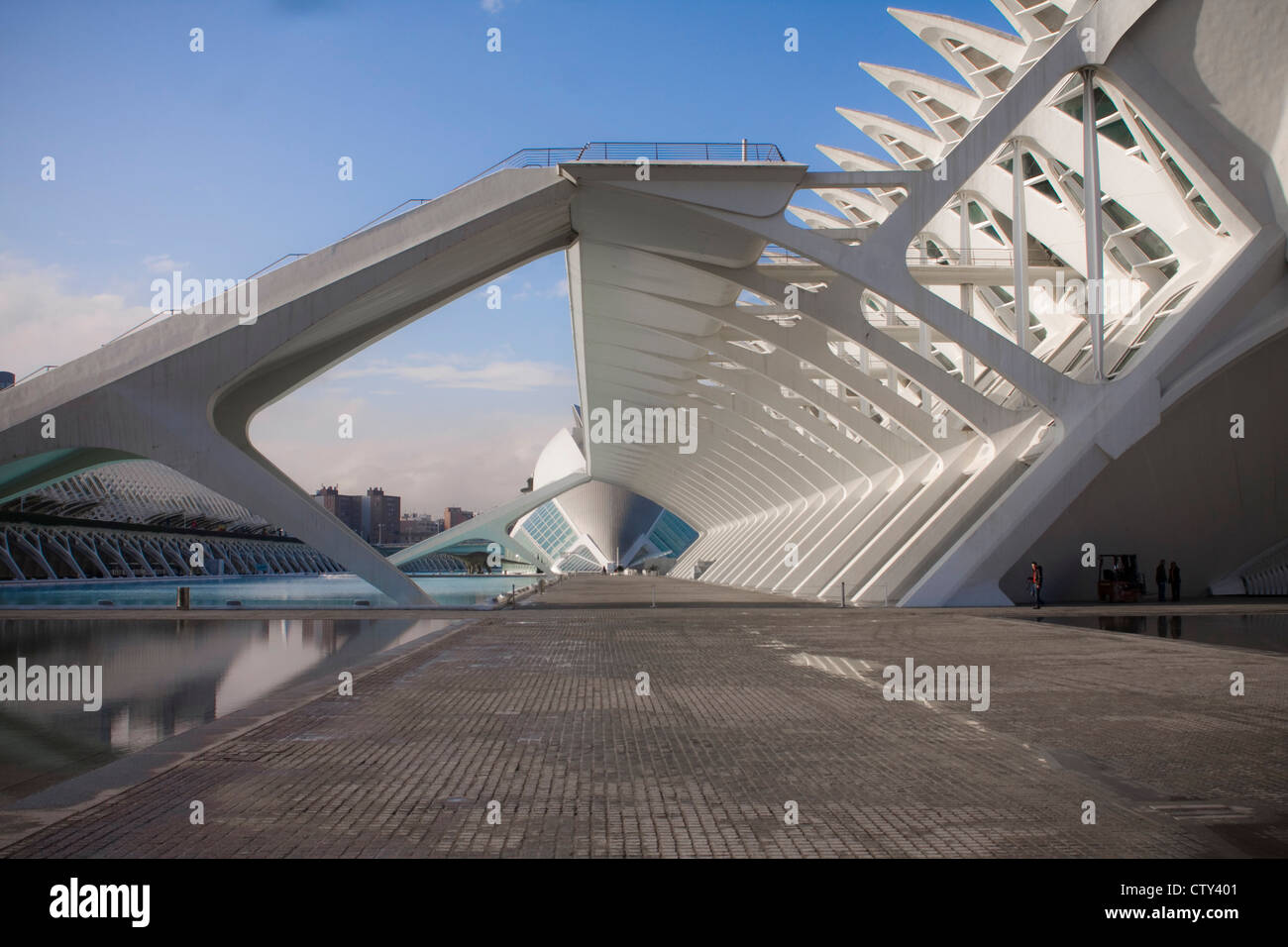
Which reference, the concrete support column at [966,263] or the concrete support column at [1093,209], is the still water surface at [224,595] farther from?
the concrete support column at [1093,209]

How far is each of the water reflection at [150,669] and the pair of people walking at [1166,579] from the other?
46.0 ft

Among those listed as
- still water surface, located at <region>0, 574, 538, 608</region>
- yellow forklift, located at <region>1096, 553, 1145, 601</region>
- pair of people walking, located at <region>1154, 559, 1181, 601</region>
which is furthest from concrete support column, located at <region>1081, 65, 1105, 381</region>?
still water surface, located at <region>0, 574, 538, 608</region>

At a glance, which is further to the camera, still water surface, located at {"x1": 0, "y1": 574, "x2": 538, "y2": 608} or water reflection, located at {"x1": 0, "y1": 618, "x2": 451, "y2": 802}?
still water surface, located at {"x1": 0, "y1": 574, "x2": 538, "y2": 608}

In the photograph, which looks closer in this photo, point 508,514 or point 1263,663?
point 1263,663

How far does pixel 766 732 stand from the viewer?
6465 mm

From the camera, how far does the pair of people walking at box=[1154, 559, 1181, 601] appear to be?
2159cm

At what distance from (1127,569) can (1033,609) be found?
11.9 ft

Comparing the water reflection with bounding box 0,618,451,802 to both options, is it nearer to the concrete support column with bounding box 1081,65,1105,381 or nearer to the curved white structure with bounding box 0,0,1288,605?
the curved white structure with bounding box 0,0,1288,605

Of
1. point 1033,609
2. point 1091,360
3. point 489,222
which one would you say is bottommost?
point 1033,609

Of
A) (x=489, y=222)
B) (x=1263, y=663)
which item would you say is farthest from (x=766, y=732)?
(x=489, y=222)

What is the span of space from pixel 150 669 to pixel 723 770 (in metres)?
7.42

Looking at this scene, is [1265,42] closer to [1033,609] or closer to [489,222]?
[1033,609]

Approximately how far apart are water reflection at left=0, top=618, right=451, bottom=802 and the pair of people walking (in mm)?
14031
